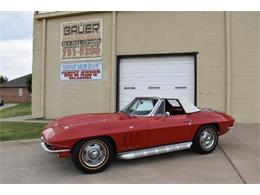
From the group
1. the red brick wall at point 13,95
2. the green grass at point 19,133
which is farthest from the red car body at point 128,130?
the red brick wall at point 13,95

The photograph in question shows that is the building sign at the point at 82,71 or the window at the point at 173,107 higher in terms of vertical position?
the building sign at the point at 82,71

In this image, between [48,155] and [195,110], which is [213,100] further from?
[48,155]

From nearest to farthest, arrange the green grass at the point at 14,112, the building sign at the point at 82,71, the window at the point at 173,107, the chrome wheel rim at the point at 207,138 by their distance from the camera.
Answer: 1. the window at the point at 173,107
2. the chrome wheel rim at the point at 207,138
3. the building sign at the point at 82,71
4. the green grass at the point at 14,112

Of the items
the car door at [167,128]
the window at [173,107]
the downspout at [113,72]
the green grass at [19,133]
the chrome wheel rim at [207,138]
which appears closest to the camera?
the car door at [167,128]

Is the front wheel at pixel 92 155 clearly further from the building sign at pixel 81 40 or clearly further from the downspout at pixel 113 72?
the building sign at pixel 81 40

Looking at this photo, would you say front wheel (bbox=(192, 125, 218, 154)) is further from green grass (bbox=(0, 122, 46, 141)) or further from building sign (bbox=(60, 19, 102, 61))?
building sign (bbox=(60, 19, 102, 61))

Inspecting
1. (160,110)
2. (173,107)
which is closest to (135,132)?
(160,110)

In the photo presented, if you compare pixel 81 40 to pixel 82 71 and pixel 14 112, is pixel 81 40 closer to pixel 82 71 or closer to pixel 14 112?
pixel 82 71

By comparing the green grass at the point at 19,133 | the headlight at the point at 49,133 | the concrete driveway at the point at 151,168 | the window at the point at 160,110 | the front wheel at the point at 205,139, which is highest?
the window at the point at 160,110

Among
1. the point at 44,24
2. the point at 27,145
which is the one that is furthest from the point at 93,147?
the point at 44,24

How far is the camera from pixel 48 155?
5.69 meters

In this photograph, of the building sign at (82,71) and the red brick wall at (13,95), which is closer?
the building sign at (82,71)

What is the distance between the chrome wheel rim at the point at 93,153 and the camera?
434 centimetres

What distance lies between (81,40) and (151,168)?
8588 mm
